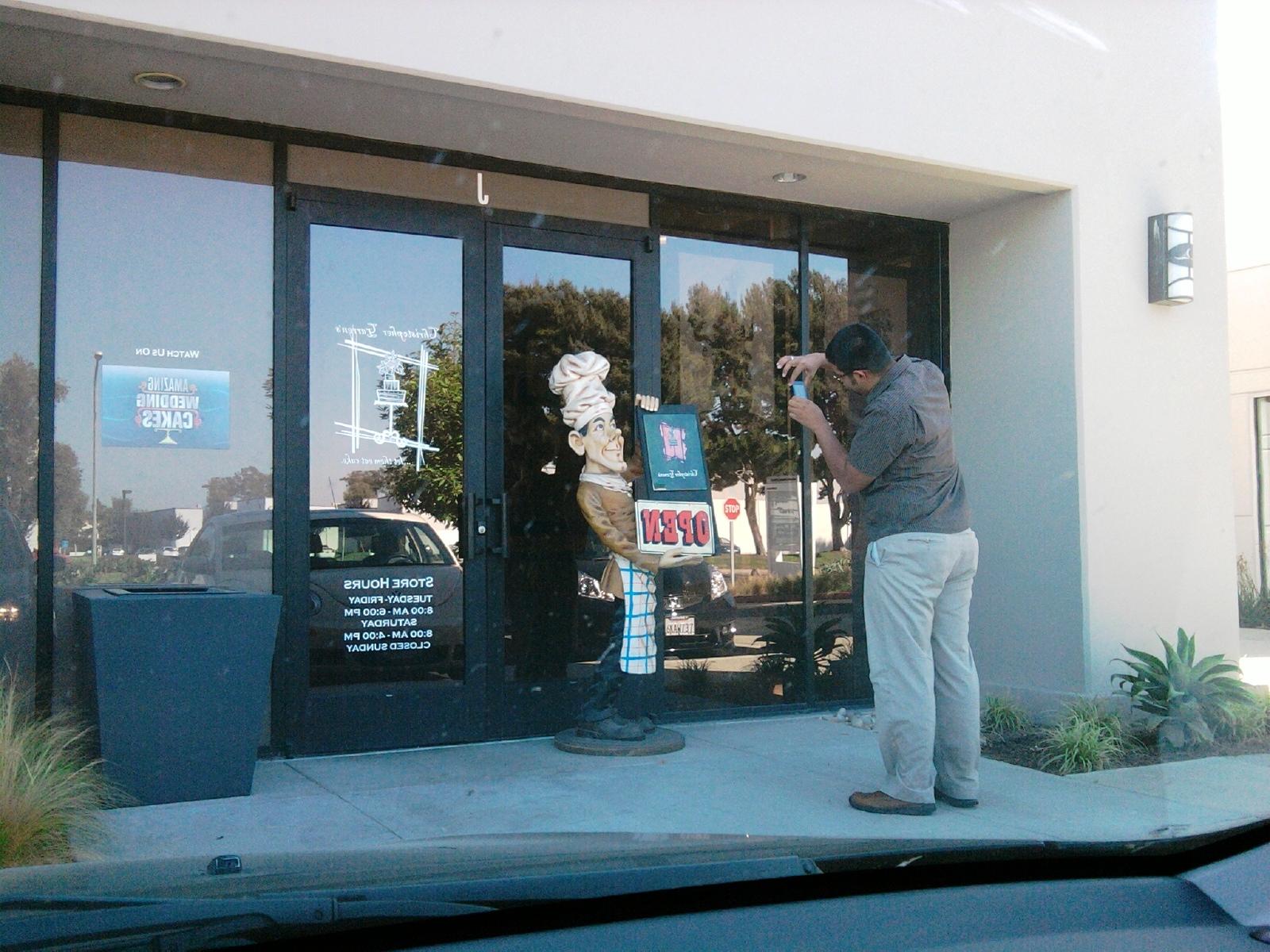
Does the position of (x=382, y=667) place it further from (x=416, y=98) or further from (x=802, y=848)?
(x=802, y=848)

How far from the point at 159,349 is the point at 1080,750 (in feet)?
17.5

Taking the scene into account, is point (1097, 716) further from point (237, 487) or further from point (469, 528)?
point (237, 487)

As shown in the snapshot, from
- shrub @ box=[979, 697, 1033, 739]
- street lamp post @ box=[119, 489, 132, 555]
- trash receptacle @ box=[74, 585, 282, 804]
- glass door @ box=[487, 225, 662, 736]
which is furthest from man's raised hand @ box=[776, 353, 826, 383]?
street lamp post @ box=[119, 489, 132, 555]

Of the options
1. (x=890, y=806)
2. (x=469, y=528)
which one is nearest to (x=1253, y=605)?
(x=890, y=806)

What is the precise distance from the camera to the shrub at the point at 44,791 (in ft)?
13.7

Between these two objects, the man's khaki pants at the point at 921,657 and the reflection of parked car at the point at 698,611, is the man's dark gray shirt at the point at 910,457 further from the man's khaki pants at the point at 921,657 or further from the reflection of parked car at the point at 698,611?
the reflection of parked car at the point at 698,611

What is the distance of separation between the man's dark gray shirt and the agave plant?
2.64 meters

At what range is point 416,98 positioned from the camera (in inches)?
234

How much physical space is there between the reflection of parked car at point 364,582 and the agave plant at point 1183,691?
4096 mm

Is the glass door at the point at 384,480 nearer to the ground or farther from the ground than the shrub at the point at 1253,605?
farther from the ground

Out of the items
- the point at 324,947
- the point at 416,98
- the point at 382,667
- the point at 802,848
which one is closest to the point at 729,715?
the point at 382,667

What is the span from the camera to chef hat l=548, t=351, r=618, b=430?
6469 millimetres

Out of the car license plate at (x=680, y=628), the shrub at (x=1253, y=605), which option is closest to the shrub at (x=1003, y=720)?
the car license plate at (x=680, y=628)

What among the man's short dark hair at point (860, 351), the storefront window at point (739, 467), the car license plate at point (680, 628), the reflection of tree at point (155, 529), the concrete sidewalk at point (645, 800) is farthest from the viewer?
the storefront window at point (739, 467)
